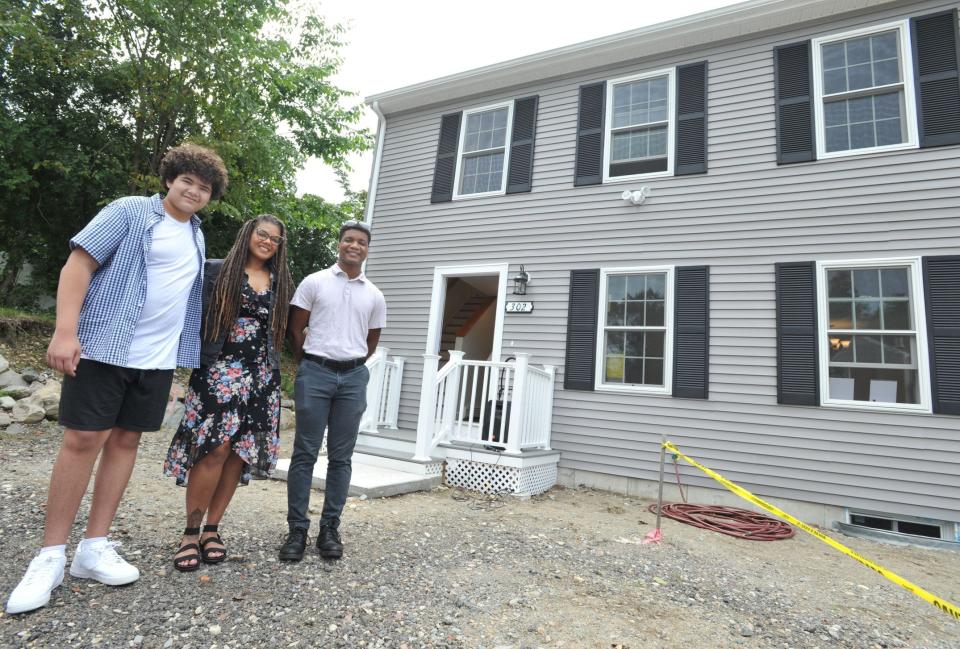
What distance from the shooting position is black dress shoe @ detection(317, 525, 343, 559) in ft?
7.93

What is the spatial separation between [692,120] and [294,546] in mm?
5481

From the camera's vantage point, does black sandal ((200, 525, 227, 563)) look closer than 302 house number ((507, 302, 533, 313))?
Yes

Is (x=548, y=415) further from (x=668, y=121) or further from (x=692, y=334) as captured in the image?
(x=668, y=121)

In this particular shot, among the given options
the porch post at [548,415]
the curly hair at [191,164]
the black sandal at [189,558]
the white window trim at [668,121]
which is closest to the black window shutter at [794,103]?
the white window trim at [668,121]

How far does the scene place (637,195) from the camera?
5.43 metres

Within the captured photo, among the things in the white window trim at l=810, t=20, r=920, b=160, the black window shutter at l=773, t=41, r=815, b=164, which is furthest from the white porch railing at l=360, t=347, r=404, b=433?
the white window trim at l=810, t=20, r=920, b=160

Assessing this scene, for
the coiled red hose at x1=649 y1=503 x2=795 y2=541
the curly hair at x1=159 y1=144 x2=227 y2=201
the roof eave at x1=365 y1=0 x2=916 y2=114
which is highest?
the roof eave at x1=365 y1=0 x2=916 y2=114

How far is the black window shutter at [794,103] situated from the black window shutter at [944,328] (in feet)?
4.88

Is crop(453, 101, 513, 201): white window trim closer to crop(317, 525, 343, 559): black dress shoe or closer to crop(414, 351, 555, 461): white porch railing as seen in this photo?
crop(414, 351, 555, 461): white porch railing

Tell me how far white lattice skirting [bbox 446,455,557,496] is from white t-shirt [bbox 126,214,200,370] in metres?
3.26

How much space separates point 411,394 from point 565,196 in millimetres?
3068

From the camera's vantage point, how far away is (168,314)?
197 centimetres

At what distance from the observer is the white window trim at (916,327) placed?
413 centimetres

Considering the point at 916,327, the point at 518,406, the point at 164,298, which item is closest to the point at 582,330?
the point at 518,406
